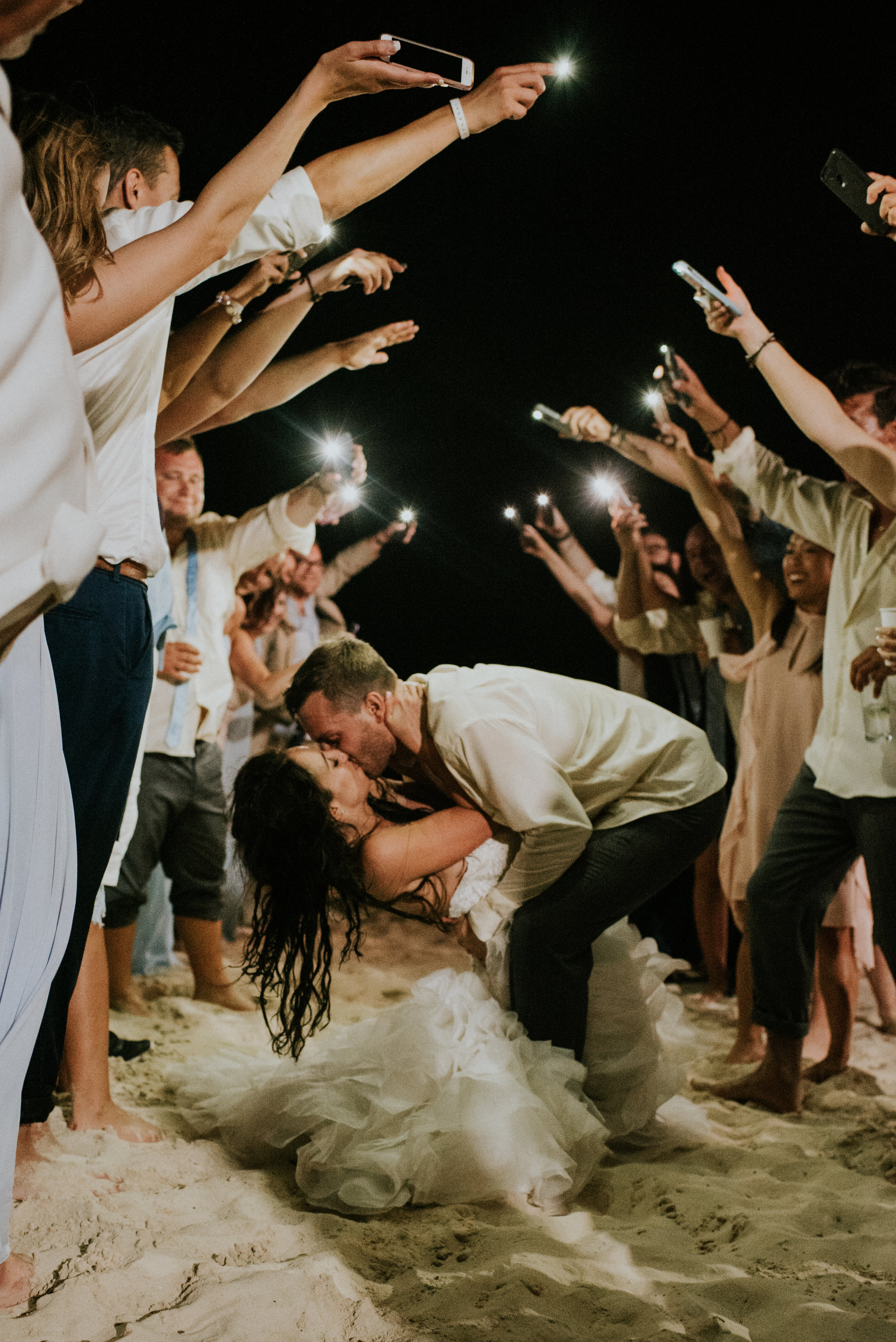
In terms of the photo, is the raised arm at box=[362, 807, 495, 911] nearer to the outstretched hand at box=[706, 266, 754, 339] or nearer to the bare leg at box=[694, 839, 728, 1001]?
the outstretched hand at box=[706, 266, 754, 339]

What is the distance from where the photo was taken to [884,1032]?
3.21m

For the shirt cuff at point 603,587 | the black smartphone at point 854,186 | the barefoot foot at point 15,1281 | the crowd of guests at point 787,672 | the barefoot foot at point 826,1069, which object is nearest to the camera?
the barefoot foot at point 15,1281

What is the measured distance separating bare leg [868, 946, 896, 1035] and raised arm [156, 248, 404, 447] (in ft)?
9.28

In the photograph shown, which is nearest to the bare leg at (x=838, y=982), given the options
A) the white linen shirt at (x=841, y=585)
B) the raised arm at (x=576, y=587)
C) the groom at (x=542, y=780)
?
the white linen shirt at (x=841, y=585)

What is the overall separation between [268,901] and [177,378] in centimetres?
123

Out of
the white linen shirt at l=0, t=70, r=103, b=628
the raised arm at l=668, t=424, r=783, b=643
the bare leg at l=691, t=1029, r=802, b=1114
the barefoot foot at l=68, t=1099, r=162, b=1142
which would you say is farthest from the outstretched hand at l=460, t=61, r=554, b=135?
the bare leg at l=691, t=1029, r=802, b=1114

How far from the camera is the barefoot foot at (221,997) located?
325cm

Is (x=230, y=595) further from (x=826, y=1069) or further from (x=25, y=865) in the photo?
(x=826, y=1069)

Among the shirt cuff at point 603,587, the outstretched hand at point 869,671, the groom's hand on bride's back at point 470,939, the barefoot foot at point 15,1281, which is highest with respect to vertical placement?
the shirt cuff at point 603,587

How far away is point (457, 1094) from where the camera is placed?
6.20ft

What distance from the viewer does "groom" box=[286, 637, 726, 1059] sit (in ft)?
6.52

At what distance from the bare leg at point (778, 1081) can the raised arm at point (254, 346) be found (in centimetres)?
225

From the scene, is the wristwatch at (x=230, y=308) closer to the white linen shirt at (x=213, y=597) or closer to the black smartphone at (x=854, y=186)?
the white linen shirt at (x=213, y=597)

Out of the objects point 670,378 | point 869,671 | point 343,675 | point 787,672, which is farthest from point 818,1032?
point 670,378
